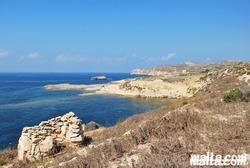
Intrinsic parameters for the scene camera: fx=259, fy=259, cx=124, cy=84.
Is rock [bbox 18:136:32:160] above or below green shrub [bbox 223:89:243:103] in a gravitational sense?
below

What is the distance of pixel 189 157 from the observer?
7242 millimetres

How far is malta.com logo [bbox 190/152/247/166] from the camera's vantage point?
662 cm

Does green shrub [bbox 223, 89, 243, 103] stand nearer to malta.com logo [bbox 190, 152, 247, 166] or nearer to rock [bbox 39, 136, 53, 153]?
malta.com logo [bbox 190, 152, 247, 166]

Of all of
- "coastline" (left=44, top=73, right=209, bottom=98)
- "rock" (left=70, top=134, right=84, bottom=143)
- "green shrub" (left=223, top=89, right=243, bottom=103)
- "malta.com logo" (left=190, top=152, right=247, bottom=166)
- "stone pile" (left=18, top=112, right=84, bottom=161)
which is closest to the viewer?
"malta.com logo" (left=190, top=152, right=247, bottom=166)

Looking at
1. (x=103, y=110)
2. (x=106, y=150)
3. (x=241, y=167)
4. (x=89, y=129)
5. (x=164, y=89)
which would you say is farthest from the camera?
(x=164, y=89)

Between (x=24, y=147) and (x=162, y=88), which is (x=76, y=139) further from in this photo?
(x=162, y=88)

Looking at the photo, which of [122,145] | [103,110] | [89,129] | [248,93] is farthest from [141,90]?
[122,145]

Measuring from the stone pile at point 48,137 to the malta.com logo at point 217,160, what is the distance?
9.14 m

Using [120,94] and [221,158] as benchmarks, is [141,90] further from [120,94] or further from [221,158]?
[221,158]

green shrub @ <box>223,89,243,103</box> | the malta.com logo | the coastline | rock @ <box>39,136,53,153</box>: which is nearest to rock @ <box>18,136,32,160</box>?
rock @ <box>39,136,53,153</box>

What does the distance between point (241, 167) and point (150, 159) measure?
7.50 ft

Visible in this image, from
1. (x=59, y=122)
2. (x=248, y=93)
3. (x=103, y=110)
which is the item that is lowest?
(x=103, y=110)

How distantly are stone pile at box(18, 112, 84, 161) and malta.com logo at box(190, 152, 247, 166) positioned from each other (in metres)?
9.14

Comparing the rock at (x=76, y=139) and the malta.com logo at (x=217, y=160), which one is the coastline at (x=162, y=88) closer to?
the rock at (x=76, y=139)
